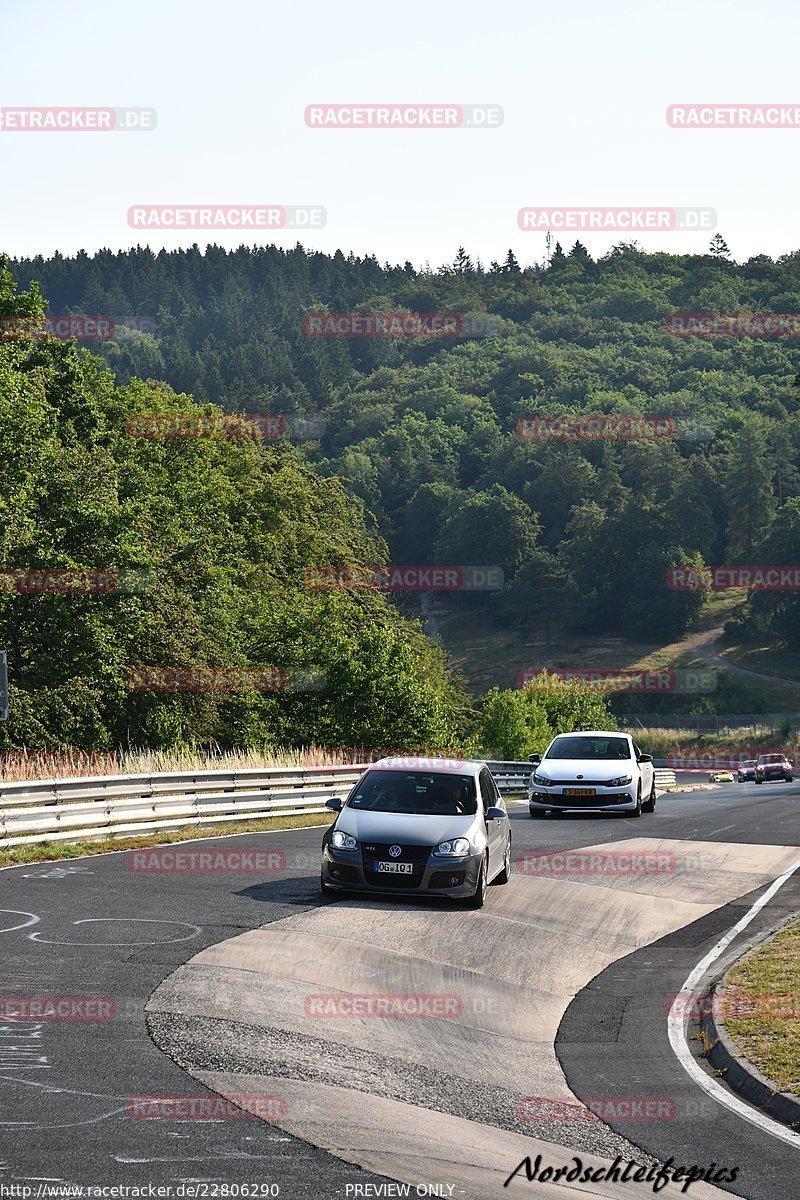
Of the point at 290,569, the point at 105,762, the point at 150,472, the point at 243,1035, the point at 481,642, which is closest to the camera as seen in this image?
the point at 243,1035

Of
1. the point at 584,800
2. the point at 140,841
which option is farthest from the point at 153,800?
the point at 584,800

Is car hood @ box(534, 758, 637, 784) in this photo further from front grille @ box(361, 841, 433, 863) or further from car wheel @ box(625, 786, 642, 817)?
front grille @ box(361, 841, 433, 863)

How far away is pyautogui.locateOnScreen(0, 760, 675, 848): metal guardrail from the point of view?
1895 cm

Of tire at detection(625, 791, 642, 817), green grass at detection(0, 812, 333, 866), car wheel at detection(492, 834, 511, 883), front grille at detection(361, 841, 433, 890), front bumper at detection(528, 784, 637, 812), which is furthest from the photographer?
tire at detection(625, 791, 642, 817)

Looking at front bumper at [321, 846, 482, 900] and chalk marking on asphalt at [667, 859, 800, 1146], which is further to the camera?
front bumper at [321, 846, 482, 900]

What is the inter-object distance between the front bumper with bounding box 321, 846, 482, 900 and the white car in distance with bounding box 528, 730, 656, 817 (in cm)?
1218

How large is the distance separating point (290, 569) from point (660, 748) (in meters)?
44.5

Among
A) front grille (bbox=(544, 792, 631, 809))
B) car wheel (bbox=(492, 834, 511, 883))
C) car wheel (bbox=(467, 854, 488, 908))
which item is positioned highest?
car wheel (bbox=(467, 854, 488, 908))

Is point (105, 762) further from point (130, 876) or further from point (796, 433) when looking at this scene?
point (796, 433)

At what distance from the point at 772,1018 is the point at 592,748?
17.5 metres

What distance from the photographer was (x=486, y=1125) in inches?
295

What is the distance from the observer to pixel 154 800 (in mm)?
21859

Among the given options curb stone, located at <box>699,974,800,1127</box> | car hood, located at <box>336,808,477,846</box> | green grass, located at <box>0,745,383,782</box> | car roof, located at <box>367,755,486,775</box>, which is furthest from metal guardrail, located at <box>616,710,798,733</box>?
curb stone, located at <box>699,974,800,1127</box>

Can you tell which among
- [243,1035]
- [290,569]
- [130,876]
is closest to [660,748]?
[290,569]
